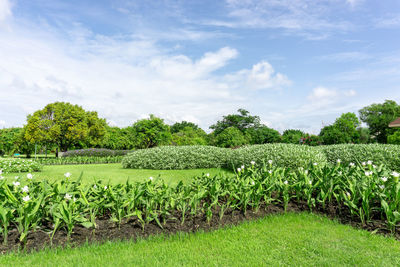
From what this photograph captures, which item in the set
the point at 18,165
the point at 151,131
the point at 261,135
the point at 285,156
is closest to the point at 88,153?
the point at 151,131

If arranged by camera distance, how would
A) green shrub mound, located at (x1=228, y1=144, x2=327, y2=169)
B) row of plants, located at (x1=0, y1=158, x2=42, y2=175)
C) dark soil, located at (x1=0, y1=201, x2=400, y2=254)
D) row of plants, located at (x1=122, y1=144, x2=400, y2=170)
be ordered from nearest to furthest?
dark soil, located at (x1=0, y1=201, x2=400, y2=254) < green shrub mound, located at (x1=228, y1=144, x2=327, y2=169) < row of plants, located at (x1=122, y1=144, x2=400, y2=170) < row of plants, located at (x1=0, y1=158, x2=42, y2=175)

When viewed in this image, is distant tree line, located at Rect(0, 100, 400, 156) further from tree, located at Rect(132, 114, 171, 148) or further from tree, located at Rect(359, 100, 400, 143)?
tree, located at Rect(359, 100, 400, 143)

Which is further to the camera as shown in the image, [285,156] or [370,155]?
[370,155]

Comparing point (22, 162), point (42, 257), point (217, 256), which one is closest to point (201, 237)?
point (217, 256)

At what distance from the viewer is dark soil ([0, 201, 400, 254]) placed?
2.87m

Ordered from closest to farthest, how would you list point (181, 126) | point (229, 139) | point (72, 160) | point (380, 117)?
point (72, 160)
point (229, 139)
point (380, 117)
point (181, 126)

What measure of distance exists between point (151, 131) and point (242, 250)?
20.2m

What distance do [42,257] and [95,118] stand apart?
21.6 meters

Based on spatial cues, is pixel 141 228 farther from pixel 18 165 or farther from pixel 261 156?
pixel 18 165

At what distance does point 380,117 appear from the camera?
37.4 m

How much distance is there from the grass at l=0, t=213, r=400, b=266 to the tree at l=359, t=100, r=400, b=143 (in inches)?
1437

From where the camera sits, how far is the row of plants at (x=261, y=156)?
25.4 ft

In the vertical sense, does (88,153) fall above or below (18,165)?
above

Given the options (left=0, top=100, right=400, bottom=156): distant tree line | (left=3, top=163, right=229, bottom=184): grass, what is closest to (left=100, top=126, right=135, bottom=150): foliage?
(left=0, top=100, right=400, bottom=156): distant tree line
